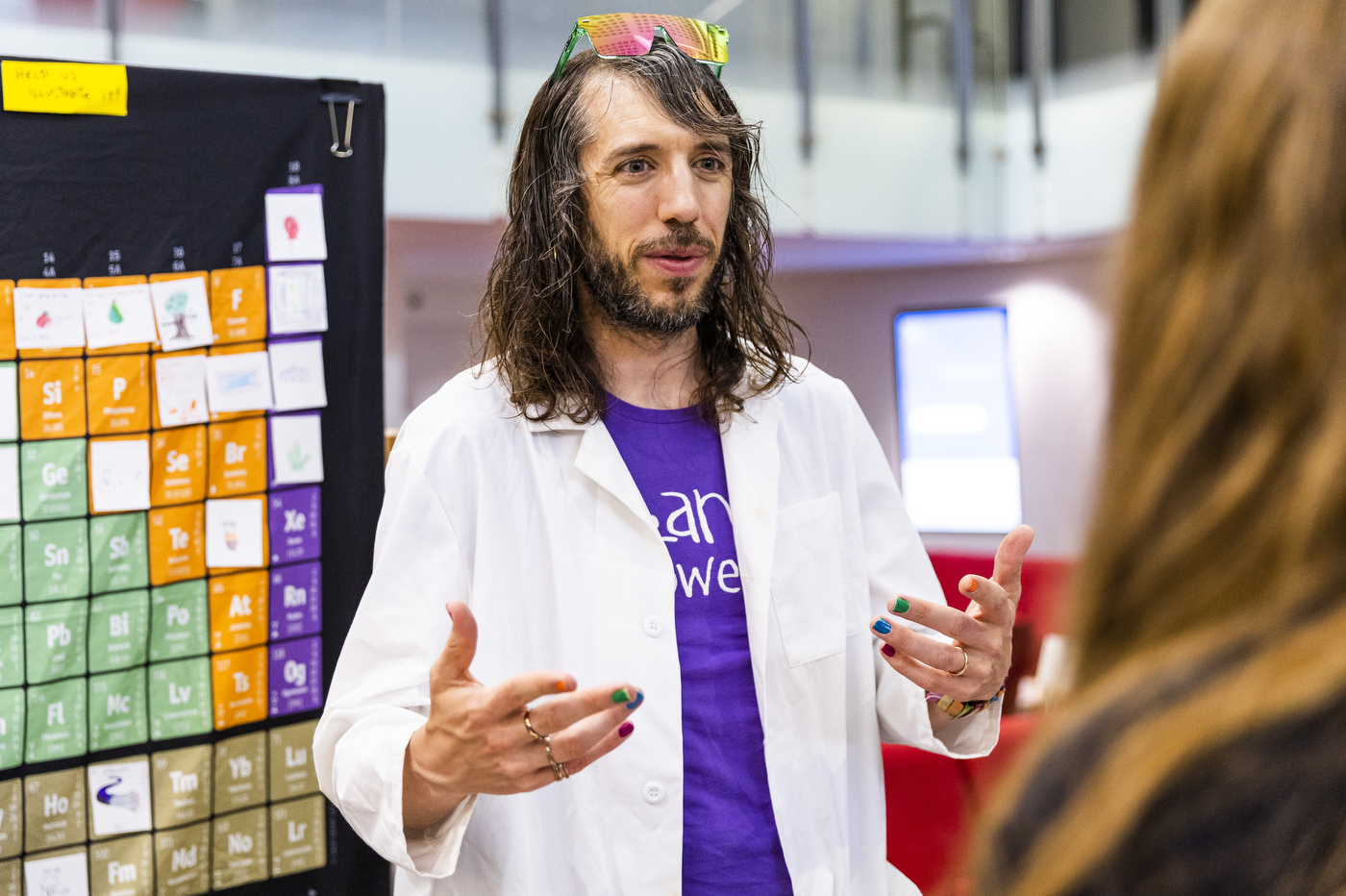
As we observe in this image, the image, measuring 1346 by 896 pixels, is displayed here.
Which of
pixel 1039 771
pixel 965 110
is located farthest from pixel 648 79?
pixel 965 110

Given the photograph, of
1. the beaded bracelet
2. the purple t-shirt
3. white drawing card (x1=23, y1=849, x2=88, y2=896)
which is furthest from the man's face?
white drawing card (x1=23, y1=849, x2=88, y2=896)

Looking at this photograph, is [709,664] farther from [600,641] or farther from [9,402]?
[9,402]

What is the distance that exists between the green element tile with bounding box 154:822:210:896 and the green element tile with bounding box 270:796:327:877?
126mm

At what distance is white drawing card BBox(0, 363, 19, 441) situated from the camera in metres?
1.88

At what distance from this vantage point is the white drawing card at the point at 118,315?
1945 millimetres

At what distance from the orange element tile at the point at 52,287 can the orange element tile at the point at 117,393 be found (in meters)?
0.03

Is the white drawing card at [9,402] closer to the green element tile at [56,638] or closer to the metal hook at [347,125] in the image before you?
the green element tile at [56,638]

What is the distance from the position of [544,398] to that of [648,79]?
47 centimetres

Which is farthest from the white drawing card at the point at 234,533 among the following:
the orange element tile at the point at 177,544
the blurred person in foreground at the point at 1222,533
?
the blurred person in foreground at the point at 1222,533

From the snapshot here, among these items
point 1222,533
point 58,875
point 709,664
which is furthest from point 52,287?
point 1222,533

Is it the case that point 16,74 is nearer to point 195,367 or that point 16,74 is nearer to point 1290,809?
point 195,367

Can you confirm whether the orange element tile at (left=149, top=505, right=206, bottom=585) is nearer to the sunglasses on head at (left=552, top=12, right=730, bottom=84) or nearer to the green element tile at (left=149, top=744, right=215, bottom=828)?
the green element tile at (left=149, top=744, right=215, bottom=828)

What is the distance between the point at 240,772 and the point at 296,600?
1.16ft

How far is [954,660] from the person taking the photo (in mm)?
1271
